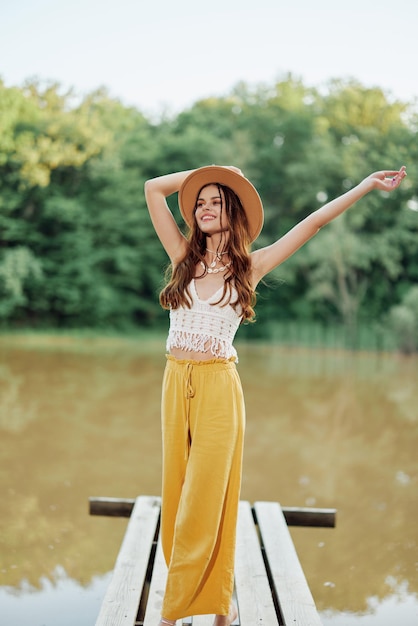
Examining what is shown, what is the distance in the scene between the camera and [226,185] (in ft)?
6.49

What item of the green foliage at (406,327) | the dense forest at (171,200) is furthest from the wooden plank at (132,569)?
the dense forest at (171,200)

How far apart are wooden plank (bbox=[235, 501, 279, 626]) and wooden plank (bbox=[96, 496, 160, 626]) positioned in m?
0.32

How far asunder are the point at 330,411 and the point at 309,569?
4234 mm

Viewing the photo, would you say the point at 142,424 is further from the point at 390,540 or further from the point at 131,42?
the point at 131,42

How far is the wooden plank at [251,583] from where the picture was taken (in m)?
2.03

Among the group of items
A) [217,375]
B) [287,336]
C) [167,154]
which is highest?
[167,154]

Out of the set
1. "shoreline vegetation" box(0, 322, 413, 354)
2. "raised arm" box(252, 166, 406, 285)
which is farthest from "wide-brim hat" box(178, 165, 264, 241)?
"shoreline vegetation" box(0, 322, 413, 354)

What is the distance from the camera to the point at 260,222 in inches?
79.6

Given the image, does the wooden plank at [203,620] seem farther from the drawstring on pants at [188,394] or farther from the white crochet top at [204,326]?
the white crochet top at [204,326]

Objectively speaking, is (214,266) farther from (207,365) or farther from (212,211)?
(207,365)

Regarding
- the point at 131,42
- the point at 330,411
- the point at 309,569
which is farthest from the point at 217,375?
the point at 131,42

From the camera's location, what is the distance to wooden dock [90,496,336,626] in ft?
6.64

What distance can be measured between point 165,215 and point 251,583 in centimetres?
123

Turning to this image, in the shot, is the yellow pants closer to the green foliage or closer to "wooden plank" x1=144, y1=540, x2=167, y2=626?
"wooden plank" x1=144, y1=540, x2=167, y2=626
